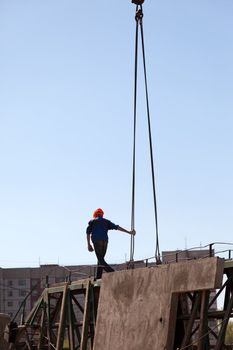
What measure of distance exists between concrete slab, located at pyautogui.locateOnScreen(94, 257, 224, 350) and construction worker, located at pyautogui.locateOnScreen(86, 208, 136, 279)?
1.10 metres

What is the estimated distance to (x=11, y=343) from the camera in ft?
70.2

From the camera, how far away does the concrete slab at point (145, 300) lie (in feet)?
45.7

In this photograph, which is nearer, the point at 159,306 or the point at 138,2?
the point at 159,306

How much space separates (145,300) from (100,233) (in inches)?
121

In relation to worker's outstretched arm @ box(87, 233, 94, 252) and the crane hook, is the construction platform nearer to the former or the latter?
worker's outstretched arm @ box(87, 233, 94, 252)

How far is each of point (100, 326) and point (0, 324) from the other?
6.69 m

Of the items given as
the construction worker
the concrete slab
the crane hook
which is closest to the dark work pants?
the construction worker

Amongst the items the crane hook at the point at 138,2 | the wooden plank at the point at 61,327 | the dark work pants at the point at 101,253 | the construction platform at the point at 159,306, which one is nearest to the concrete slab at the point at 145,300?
the construction platform at the point at 159,306

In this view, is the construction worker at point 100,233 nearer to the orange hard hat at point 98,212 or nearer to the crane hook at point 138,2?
the orange hard hat at point 98,212

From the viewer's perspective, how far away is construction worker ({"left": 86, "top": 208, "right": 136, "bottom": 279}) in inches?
701

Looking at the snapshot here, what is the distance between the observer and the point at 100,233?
17.8m

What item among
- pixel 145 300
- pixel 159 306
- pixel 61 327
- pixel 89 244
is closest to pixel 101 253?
pixel 89 244

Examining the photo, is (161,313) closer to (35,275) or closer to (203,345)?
(203,345)

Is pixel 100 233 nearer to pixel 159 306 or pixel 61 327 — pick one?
pixel 61 327
